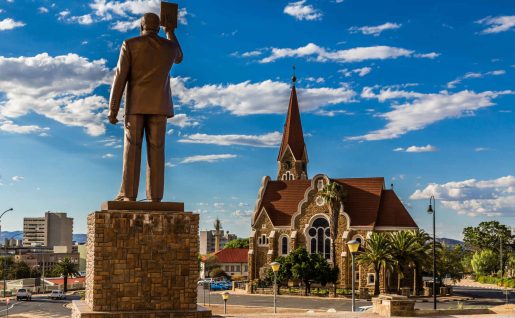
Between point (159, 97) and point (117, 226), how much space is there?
9.49 feet

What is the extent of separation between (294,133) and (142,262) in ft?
203

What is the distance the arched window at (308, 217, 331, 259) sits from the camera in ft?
201

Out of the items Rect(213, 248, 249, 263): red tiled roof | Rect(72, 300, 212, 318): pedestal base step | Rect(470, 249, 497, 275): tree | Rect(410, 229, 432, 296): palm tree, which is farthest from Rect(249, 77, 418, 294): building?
Rect(72, 300, 212, 318): pedestal base step

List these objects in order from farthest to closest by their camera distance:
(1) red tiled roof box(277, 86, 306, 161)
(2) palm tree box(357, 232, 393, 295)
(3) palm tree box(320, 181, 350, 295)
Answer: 1. (1) red tiled roof box(277, 86, 306, 161)
2. (3) palm tree box(320, 181, 350, 295)
3. (2) palm tree box(357, 232, 393, 295)

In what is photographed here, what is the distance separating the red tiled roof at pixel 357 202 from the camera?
59375 mm

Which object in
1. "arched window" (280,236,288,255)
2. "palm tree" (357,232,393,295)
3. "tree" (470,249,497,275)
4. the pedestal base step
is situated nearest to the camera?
the pedestal base step

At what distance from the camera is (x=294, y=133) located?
74.1 metres

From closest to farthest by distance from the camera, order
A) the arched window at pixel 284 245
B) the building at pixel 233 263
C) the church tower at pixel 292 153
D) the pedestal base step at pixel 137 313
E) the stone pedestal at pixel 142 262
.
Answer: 1. the pedestal base step at pixel 137 313
2. the stone pedestal at pixel 142 262
3. the arched window at pixel 284 245
4. the church tower at pixel 292 153
5. the building at pixel 233 263

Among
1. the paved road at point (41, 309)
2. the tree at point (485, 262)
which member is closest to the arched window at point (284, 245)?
the paved road at point (41, 309)

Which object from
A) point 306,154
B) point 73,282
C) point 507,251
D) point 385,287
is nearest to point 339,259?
point 385,287

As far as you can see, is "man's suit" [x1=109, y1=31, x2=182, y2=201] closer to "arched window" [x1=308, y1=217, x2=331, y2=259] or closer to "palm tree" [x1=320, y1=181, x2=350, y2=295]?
"palm tree" [x1=320, y1=181, x2=350, y2=295]

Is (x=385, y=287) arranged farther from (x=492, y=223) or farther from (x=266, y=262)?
(x=492, y=223)

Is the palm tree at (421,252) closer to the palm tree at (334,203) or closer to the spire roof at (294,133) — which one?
the palm tree at (334,203)

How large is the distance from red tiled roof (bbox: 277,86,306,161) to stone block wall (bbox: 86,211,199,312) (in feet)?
197
